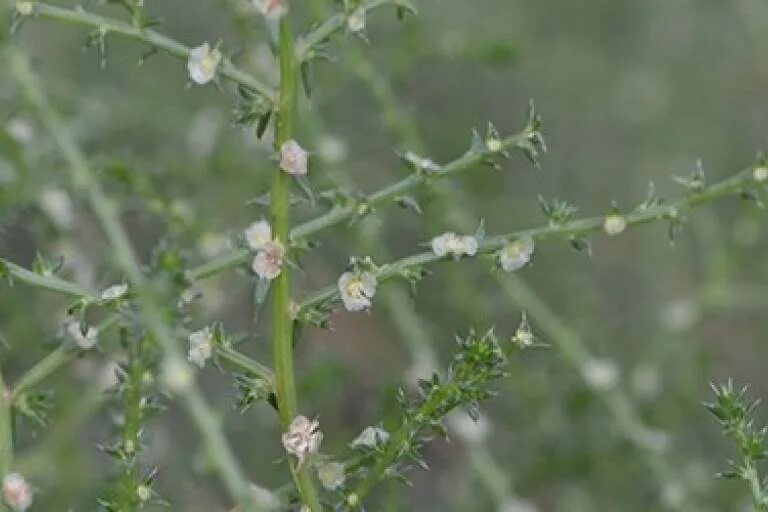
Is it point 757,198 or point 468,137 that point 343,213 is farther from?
point 468,137

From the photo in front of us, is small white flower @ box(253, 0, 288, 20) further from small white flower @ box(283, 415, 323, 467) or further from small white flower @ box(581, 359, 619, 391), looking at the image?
small white flower @ box(581, 359, 619, 391)

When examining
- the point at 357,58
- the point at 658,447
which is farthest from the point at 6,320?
the point at 658,447

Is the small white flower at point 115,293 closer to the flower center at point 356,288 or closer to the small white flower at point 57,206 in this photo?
the flower center at point 356,288

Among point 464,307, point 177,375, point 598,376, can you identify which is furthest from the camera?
point 464,307

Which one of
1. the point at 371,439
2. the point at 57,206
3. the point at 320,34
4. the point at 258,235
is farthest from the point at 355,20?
the point at 57,206

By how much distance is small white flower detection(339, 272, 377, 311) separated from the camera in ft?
2.92

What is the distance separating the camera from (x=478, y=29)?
7.52 feet

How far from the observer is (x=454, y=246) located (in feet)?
3.01

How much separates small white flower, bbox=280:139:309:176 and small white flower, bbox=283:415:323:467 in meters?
0.13

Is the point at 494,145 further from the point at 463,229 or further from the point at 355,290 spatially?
the point at 463,229

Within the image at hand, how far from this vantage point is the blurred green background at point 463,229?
1509 millimetres

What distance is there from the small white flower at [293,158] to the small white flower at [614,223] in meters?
0.20

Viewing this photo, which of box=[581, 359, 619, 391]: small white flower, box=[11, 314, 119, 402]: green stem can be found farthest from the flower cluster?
box=[581, 359, 619, 391]: small white flower

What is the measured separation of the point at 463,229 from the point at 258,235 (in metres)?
0.70
